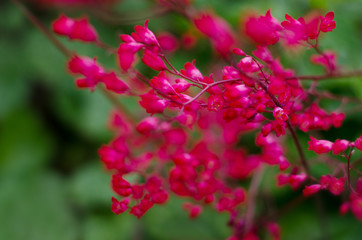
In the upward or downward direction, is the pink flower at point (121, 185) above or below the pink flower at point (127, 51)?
below

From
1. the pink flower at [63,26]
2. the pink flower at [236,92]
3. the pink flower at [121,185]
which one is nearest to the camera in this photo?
the pink flower at [236,92]

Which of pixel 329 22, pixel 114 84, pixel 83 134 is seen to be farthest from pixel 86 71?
pixel 83 134

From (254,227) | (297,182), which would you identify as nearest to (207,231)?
(254,227)

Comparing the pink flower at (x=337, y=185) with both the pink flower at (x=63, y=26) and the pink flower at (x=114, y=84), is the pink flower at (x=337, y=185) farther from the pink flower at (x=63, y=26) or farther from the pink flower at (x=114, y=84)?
the pink flower at (x=63, y=26)

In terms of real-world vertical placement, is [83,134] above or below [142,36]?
Answer: below

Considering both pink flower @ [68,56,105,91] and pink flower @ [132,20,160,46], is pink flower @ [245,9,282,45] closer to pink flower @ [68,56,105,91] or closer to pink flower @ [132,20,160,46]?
pink flower @ [132,20,160,46]

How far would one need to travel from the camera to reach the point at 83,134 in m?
1.28

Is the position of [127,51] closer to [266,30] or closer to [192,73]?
[192,73]

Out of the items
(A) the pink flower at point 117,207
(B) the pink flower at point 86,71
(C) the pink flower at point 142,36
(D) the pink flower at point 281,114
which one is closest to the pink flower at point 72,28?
(B) the pink flower at point 86,71

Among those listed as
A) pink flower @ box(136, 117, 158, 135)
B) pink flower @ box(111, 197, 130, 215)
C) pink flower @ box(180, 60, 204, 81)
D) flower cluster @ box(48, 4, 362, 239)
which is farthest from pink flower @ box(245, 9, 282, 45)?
pink flower @ box(111, 197, 130, 215)

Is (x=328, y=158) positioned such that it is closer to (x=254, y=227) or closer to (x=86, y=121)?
(x=254, y=227)

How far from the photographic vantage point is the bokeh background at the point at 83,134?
1037 mm

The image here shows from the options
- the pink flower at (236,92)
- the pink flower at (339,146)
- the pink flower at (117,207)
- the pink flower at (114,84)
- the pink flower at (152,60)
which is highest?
the pink flower at (236,92)

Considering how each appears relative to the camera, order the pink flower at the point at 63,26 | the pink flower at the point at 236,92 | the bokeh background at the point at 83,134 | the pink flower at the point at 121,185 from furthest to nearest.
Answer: the bokeh background at the point at 83,134 < the pink flower at the point at 63,26 < the pink flower at the point at 121,185 < the pink flower at the point at 236,92
